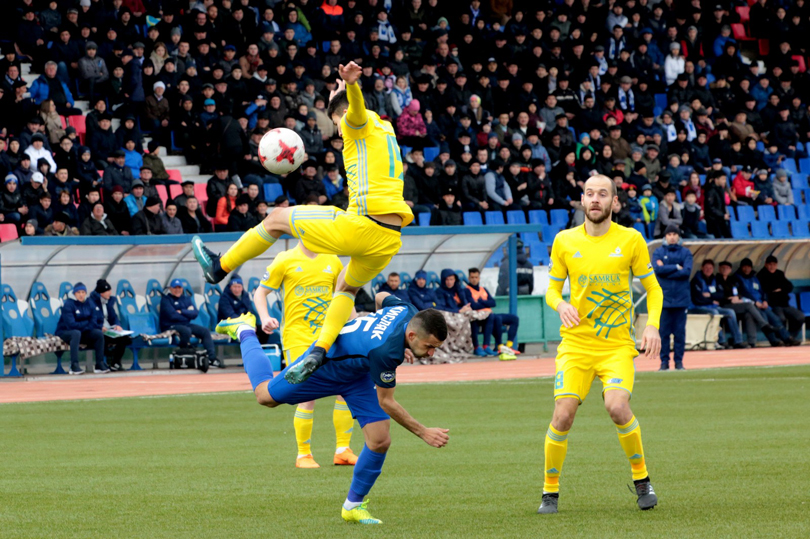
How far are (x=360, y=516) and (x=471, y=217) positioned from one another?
1938 cm

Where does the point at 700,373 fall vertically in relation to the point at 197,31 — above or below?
below

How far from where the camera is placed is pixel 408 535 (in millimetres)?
6523

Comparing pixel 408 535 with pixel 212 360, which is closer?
pixel 408 535

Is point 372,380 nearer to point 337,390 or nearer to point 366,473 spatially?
point 337,390

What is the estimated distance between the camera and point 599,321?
7.64 m

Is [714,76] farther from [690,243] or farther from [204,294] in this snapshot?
[204,294]

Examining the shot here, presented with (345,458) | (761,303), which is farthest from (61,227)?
(761,303)

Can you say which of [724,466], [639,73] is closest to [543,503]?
[724,466]

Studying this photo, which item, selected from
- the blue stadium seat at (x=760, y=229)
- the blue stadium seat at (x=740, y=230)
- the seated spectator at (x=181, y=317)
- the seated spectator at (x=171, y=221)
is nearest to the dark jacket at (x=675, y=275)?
the seated spectator at (x=181, y=317)

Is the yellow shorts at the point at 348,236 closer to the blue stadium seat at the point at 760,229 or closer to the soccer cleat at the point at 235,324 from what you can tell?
the soccer cleat at the point at 235,324

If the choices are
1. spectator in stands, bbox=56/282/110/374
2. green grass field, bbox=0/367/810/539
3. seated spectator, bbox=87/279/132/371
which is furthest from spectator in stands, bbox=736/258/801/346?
spectator in stands, bbox=56/282/110/374

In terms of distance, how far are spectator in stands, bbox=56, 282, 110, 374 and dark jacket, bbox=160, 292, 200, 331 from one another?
1140 millimetres

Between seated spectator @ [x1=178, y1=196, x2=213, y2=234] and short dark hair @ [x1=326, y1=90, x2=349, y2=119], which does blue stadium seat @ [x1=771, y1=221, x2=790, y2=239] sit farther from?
short dark hair @ [x1=326, y1=90, x2=349, y2=119]

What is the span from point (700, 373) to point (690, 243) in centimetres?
648
